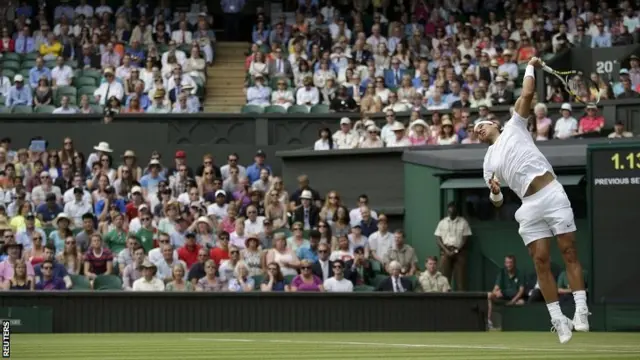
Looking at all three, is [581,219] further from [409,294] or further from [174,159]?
[174,159]

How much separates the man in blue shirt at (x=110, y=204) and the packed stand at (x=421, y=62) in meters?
4.43

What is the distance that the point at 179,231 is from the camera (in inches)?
910

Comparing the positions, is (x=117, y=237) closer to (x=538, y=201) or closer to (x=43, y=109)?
(x=43, y=109)

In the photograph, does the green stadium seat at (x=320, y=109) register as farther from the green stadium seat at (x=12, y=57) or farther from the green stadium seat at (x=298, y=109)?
the green stadium seat at (x=12, y=57)

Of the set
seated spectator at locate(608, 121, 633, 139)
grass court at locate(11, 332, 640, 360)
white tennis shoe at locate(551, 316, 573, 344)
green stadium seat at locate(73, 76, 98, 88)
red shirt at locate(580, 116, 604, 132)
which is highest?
green stadium seat at locate(73, 76, 98, 88)

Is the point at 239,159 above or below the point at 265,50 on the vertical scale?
below

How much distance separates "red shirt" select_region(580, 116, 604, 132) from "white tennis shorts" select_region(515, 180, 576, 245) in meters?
13.3

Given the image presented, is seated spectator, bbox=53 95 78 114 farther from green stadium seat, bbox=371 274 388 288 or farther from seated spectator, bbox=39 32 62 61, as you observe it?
green stadium seat, bbox=371 274 388 288

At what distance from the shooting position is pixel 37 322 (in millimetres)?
19234

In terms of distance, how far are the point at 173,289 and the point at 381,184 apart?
6.99 meters

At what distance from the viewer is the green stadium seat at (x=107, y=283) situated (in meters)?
21.2

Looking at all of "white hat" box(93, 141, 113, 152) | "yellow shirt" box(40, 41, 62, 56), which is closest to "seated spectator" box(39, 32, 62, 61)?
"yellow shirt" box(40, 41, 62, 56)

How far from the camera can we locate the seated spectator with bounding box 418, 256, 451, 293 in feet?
70.1

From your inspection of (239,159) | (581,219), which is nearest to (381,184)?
(239,159)
